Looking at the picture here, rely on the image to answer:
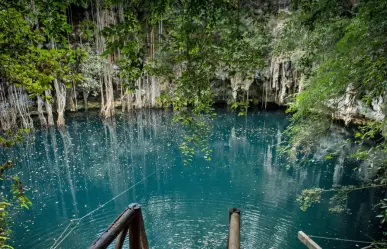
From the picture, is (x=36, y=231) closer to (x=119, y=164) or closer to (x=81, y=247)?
(x=81, y=247)

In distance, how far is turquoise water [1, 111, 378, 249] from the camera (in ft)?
18.5

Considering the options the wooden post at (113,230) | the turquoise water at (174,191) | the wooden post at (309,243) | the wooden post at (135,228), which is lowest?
the turquoise water at (174,191)

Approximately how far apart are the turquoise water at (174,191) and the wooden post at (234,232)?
417cm

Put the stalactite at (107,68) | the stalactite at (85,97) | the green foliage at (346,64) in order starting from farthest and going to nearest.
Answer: the stalactite at (85,97) < the stalactite at (107,68) < the green foliage at (346,64)

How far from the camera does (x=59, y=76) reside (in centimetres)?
268

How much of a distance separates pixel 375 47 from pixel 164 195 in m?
6.72

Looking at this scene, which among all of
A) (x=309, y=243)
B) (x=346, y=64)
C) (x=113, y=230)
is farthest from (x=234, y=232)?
(x=346, y=64)

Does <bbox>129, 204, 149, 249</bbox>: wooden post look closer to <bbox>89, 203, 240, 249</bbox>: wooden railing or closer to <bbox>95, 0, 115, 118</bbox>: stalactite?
<bbox>89, 203, 240, 249</bbox>: wooden railing

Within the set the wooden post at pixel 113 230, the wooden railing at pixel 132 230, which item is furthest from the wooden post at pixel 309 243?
the wooden post at pixel 113 230

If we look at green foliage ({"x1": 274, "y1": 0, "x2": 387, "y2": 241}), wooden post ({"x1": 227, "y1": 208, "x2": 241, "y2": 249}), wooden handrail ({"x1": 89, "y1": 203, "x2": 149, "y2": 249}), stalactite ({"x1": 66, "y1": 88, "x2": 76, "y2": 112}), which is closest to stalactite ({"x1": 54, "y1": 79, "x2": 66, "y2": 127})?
stalactite ({"x1": 66, "y1": 88, "x2": 76, "y2": 112})

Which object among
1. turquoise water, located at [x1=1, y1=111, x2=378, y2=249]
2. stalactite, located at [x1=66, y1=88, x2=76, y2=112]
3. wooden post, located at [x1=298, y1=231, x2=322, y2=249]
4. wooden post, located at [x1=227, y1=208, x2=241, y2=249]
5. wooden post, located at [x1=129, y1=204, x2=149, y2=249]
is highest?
stalactite, located at [x1=66, y1=88, x2=76, y2=112]

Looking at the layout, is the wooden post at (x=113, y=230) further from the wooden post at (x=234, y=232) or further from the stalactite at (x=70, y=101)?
the stalactite at (x=70, y=101)

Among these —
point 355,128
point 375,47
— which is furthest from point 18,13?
point 355,128

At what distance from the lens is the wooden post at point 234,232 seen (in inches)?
55.9
